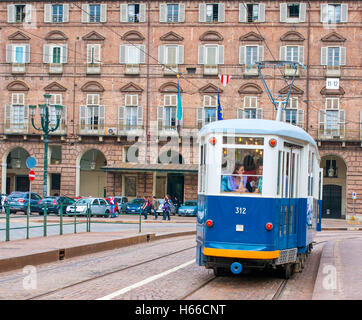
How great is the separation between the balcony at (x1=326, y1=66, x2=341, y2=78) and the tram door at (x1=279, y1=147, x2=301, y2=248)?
1427 inches

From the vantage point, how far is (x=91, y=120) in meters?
50.6

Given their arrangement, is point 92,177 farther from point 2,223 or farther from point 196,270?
point 196,270

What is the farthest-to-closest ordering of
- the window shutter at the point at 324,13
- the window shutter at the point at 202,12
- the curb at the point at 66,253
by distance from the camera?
the window shutter at the point at 202,12, the window shutter at the point at 324,13, the curb at the point at 66,253

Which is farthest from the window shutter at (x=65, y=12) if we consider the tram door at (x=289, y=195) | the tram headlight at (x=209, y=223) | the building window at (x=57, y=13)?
the tram headlight at (x=209, y=223)

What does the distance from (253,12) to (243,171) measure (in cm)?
3847

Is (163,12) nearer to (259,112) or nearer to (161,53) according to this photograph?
(161,53)

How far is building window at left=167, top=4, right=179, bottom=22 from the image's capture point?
49.3 metres

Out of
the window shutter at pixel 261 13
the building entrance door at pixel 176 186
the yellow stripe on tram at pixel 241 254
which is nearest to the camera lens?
the yellow stripe on tram at pixel 241 254

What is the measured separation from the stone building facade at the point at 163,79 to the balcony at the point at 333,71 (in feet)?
0.24

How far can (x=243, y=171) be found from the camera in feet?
39.3

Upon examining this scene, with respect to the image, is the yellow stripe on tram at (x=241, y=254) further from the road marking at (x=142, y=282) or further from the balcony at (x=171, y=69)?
the balcony at (x=171, y=69)

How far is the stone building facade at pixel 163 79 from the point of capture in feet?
158
